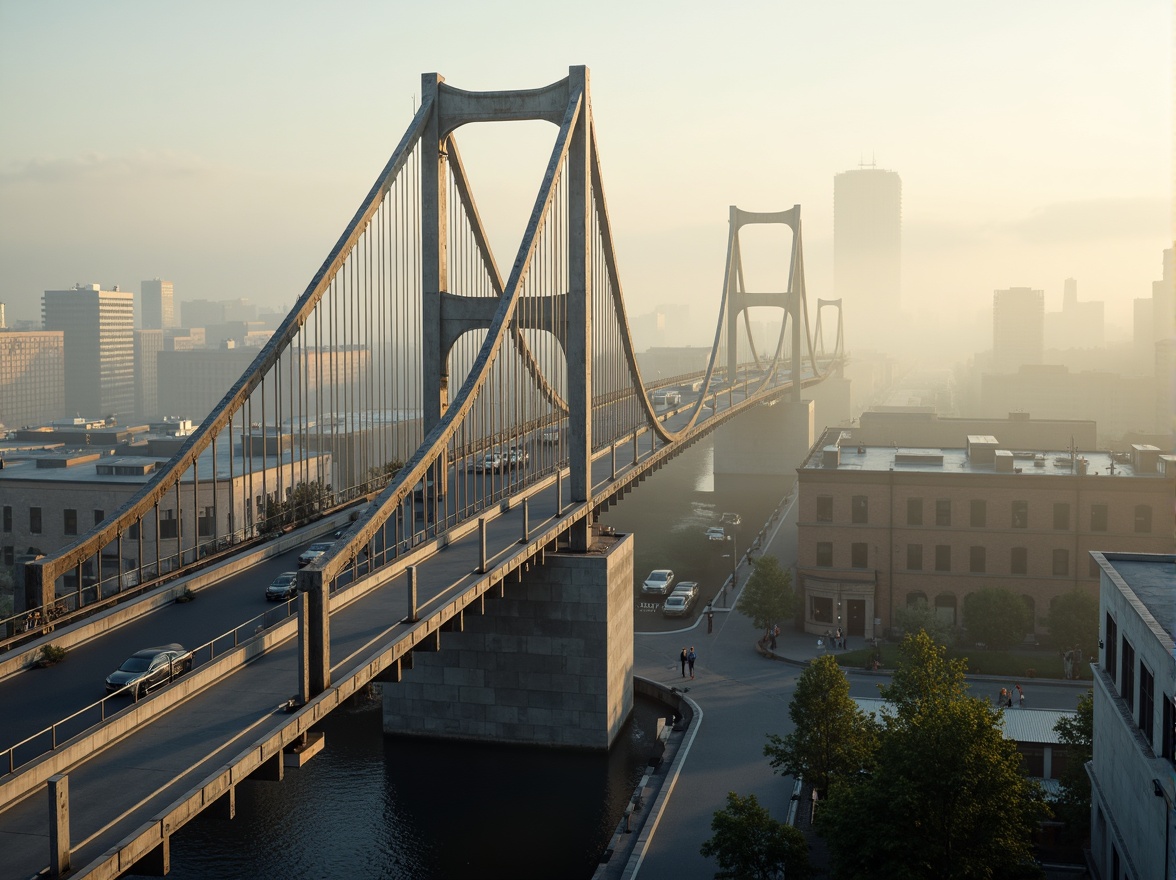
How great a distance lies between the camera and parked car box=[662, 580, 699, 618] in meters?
50.1

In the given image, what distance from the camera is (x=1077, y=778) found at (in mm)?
26953

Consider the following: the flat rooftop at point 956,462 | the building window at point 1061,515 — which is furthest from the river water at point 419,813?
the flat rooftop at point 956,462

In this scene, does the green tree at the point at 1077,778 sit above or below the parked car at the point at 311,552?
below

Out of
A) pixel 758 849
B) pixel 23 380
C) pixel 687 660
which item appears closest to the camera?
pixel 758 849

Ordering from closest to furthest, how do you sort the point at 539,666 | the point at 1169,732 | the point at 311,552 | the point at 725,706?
the point at 1169,732 → the point at 311,552 → the point at 539,666 → the point at 725,706

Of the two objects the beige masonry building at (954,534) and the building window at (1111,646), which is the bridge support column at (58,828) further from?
the beige masonry building at (954,534)

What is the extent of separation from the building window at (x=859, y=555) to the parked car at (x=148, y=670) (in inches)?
1316

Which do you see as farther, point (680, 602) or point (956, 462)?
point (956, 462)

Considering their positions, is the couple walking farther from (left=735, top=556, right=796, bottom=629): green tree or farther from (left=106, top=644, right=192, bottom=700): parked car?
(left=106, top=644, right=192, bottom=700): parked car

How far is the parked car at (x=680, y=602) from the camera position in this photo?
5006cm

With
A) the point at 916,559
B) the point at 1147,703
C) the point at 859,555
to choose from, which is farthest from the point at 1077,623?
the point at 1147,703

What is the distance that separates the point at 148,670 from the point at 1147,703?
16.3m

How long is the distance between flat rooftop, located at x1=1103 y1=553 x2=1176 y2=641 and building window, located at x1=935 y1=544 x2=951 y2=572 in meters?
21.4

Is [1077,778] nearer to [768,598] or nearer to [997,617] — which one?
[997,617]
